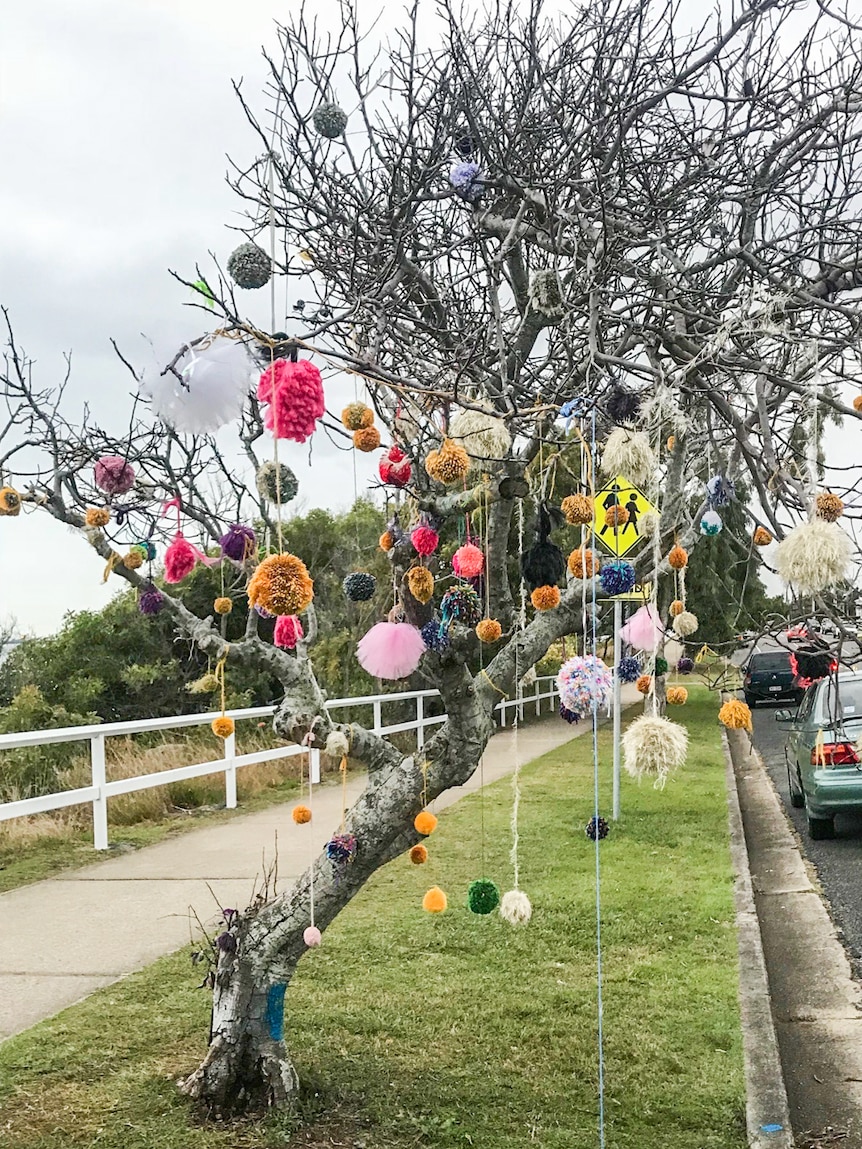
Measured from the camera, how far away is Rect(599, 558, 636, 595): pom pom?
133 inches

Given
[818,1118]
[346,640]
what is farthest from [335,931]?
[346,640]

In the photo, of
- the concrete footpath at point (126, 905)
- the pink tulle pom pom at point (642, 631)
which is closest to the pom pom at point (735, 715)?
the pink tulle pom pom at point (642, 631)

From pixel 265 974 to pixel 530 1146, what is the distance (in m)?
1.07

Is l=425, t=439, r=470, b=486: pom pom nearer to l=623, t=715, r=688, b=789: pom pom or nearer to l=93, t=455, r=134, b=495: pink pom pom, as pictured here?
l=623, t=715, r=688, b=789: pom pom

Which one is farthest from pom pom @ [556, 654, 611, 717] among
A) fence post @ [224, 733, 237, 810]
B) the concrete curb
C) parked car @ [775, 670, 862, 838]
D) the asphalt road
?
fence post @ [224, 733, 237, 810]

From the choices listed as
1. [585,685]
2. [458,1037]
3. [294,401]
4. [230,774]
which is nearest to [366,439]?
[294,401]

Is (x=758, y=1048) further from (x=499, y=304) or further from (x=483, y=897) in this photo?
(x=499, y=304)

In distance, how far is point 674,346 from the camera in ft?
10.5

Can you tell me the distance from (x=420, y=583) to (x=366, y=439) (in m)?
0.61

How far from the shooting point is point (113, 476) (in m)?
3.35

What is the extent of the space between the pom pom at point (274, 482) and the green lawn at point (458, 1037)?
2149mm

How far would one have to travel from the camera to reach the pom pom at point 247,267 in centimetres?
278

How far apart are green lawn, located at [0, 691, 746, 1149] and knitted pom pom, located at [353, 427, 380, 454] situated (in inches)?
91.5

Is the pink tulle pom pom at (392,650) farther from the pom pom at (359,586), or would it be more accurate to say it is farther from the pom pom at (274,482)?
the pom pom at (274,482)
